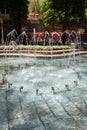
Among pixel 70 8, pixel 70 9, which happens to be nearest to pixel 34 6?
pixel 70 9

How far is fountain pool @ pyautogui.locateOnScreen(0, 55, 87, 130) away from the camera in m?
6.84

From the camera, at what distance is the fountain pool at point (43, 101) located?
6845 mm

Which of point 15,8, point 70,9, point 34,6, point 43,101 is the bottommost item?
point 43,101

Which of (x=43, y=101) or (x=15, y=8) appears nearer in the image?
(x=43, y=101)

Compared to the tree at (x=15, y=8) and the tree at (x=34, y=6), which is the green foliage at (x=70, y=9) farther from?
the tree at (x=34, y=6)

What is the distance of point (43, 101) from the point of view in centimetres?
877

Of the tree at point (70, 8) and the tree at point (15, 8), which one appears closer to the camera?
the tree at point (70, 8)

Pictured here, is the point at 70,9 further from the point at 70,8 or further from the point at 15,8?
the point at 15,8

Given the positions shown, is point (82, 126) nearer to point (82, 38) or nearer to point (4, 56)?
point (4, 56)

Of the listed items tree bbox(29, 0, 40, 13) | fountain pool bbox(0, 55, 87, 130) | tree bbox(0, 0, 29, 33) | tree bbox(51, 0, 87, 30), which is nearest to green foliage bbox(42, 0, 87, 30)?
tree bbox(51, 0, 87, 30)

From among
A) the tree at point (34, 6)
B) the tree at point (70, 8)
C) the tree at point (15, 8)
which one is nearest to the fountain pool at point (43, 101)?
the tree at point (70, 8)

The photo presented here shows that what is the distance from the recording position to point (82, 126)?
6.61 metres

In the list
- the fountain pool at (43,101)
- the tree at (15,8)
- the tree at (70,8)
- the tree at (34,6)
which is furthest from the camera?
the tree at (34,6)

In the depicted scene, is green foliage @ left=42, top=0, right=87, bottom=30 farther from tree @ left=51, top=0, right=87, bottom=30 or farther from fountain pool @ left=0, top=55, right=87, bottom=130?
fountain pool @ left=0, top=55, right=87, bottom=130
